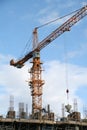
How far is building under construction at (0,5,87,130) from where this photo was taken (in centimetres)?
9044

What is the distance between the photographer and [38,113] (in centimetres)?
9869

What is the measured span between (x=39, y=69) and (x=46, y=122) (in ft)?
92.2

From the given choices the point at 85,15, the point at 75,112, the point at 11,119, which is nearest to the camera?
the point at 11,119

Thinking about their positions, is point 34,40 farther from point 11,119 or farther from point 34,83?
point 11,119

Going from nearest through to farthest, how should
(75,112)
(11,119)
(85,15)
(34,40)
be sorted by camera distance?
(11,119), (75,112), (85,15), (34,40)

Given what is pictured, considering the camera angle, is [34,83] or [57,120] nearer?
[57,120]

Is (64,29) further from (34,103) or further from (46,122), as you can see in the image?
(46,122)

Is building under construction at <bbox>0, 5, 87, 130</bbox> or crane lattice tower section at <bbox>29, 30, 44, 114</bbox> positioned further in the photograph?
crane lattice tower section at <bbox>29, 30, 44, 114</bbox>

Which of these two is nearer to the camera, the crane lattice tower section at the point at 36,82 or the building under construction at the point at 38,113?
the building under construction at the point at 38,113

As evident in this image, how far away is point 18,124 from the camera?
297 feet

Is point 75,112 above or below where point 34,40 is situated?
below

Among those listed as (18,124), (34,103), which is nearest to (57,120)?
(18,124)

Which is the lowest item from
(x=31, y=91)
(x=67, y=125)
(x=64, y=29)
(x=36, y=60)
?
(x=67, y=125)

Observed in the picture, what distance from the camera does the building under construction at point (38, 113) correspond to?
297ft
